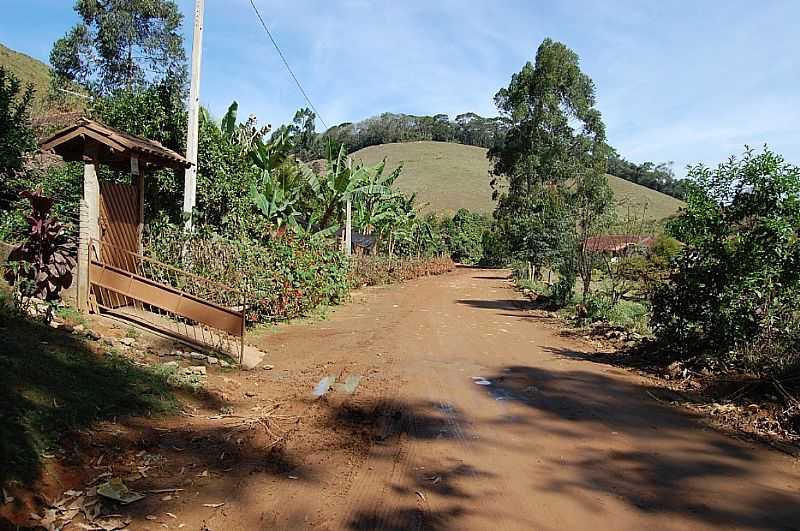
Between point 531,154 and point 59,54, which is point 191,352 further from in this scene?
point 531,154

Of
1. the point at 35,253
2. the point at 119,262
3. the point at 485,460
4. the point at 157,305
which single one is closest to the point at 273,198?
the point at 119,262

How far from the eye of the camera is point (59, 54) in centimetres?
3141

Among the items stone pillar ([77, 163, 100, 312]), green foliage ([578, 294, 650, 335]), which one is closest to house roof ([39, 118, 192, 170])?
stone pillar ([77, 163, 100, 312])

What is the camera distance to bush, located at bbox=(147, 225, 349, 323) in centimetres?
1165

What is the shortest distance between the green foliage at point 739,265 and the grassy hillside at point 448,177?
56.6 m

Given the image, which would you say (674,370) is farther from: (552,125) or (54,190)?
(552,125)

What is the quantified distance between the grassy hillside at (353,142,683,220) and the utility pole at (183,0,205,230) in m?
53.1

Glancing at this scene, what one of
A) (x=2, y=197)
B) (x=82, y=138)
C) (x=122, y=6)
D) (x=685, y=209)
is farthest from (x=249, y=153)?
(x=122, y=6)

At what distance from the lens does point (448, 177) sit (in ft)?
285

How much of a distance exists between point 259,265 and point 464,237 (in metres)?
45.7

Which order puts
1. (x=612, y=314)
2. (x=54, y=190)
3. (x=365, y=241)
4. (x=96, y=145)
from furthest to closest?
(x=365, y=241) → (x=612, y=314) → (x=54, y=190) → (x=96, y=145)

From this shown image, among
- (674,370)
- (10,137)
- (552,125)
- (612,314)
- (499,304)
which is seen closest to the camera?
(674,370)

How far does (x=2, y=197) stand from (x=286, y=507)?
450 inches

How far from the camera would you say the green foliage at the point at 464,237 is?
56562 mm
